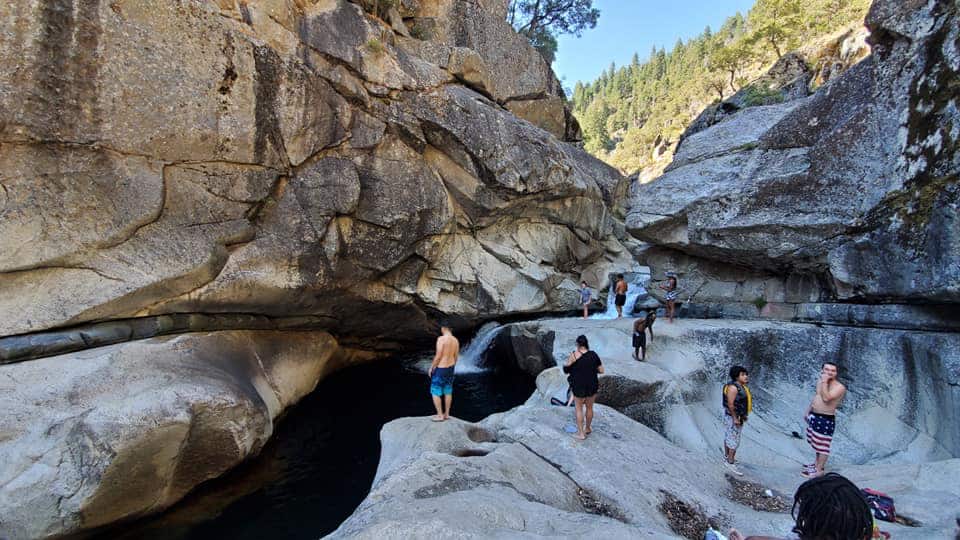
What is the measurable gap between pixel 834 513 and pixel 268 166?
11.6 m

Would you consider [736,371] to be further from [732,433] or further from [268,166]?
[268,166]

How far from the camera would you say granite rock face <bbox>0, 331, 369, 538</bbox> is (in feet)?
21.4

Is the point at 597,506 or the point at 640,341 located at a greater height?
the point at 640,341

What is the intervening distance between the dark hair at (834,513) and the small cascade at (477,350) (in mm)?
15277

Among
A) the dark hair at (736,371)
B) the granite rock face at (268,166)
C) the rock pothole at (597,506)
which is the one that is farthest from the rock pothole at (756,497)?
the granite rock face at (268,166)

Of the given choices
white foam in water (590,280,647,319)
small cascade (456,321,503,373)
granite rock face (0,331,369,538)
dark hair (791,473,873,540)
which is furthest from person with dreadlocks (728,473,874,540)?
white foam in water (590,280,647,319)

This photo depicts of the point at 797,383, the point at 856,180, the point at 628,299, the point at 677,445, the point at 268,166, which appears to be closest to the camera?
the point at 677,445

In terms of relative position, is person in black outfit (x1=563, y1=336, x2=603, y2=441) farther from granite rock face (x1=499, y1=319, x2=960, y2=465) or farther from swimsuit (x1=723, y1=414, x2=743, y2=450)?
granite rock face (x1=499, y1=319, x2=960, y2=465)

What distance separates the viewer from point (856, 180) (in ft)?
33.7

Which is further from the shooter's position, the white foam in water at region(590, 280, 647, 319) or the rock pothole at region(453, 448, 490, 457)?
the white foam in water at region(590, 280, 647, 319)

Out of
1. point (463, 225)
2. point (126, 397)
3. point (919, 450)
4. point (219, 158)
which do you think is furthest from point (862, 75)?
point (126, 397)

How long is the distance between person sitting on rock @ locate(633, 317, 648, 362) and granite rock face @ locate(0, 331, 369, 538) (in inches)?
339

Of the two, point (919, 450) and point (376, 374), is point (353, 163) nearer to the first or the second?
point (376, 374)

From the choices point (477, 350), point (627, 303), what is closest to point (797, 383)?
point (627, 303)
